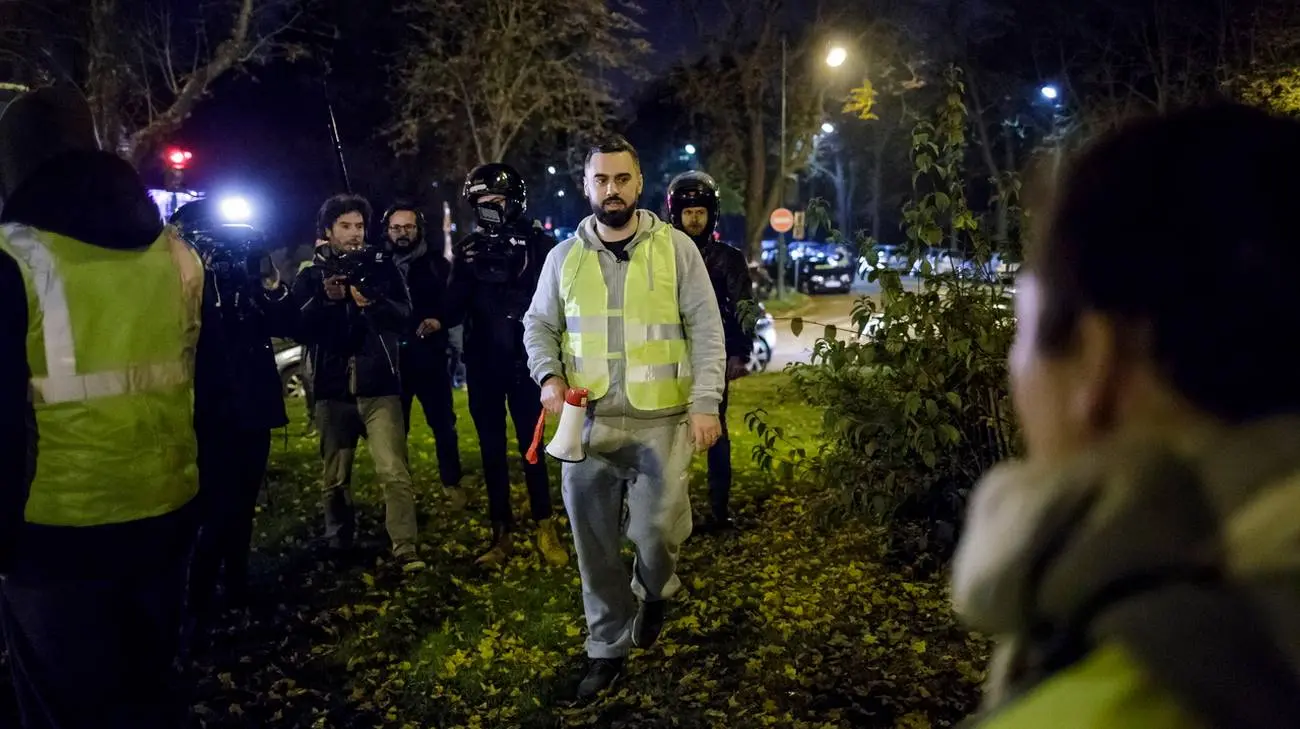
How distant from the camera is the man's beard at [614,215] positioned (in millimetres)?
4105

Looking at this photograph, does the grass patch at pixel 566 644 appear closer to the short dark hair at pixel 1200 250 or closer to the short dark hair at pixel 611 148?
the short dark hair at pixel 611 148

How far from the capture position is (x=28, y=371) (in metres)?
2.48

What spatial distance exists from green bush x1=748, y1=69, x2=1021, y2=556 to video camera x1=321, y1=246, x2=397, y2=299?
2112 millimetres

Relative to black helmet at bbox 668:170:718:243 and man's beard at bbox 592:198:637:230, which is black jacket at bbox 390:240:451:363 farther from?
man's beard at bbox 592:198:637:230

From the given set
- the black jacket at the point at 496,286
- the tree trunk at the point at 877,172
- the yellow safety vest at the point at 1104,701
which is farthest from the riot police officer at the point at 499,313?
the tree trunk at the point at 877,172

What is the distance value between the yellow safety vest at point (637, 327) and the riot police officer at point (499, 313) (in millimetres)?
1433

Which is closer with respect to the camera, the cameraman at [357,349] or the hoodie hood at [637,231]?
the hoodie hood at [637,231]

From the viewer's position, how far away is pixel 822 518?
5.73 meters

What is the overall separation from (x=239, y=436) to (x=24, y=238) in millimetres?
2574

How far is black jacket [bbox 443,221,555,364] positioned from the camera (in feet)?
17.8

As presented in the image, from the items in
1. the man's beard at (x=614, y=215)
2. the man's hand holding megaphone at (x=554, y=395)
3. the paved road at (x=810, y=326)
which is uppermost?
the man's beard at (x=614, y=215)

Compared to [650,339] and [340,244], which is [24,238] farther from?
[340,244]

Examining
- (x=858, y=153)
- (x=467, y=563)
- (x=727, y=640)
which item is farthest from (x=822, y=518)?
(x=858, y=153)

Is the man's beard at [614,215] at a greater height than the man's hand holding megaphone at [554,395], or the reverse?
the man's beard at [614,215]
